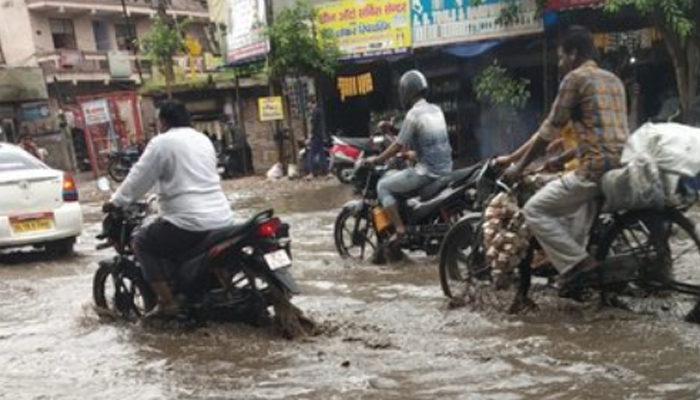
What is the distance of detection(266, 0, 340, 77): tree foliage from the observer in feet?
53.8

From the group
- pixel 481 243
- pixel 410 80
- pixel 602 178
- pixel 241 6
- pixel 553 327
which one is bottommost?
pixel 553 327

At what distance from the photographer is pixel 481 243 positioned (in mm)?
5395

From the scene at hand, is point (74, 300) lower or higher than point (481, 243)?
lower

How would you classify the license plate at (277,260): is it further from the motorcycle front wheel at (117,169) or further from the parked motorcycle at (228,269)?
the motorcycle front wheel at (117,169)

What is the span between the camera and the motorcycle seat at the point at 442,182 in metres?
6.99

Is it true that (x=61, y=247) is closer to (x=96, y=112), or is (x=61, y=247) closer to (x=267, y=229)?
(x=267, y=229)

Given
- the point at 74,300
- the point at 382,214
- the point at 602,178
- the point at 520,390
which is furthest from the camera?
the point at 382,214

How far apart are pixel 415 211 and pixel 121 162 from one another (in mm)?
17860

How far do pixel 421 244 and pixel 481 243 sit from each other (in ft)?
6.37

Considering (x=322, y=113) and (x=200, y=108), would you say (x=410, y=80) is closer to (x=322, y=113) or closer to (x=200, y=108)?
(x=322, y=113)

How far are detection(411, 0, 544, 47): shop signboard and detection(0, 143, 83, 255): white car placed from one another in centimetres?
841

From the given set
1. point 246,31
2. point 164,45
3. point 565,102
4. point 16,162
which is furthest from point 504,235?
point 164,45

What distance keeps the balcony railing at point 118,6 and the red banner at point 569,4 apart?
23.6 metres

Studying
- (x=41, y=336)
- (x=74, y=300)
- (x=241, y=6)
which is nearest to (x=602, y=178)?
(x=41, y=336)
